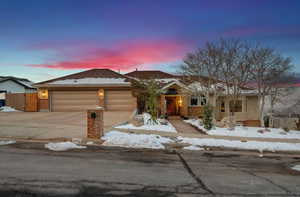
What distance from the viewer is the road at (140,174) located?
3359 mm

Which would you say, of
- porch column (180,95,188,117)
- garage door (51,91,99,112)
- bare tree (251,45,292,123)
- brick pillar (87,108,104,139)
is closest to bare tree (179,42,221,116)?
porch column (180,95,188,117)

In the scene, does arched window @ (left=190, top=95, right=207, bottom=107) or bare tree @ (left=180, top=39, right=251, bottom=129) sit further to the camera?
arched window @ (left=190, top=95, right=207, bottom=107)

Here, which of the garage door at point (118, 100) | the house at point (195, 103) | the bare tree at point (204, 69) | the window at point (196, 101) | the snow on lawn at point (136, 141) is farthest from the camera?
the window at point (196, 101)

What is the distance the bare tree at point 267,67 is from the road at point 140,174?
9808 millimetres

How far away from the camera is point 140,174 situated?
420 cm

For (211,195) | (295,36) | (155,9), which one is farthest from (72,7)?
(295,36)

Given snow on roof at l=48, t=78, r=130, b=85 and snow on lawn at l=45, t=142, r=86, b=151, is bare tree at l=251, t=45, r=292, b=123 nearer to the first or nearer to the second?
snow on roof at l=48, t=78, r=130, b=85

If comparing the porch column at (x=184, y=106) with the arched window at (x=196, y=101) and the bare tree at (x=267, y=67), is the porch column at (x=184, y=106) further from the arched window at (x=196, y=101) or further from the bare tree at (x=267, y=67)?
the bare tree at (x=267, y=67)

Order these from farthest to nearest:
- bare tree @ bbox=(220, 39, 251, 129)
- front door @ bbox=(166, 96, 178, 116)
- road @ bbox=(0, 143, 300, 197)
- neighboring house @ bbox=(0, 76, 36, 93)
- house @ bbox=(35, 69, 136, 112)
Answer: neighboring house @ bbox=(0, 76, 36, 93), front door @ bbox=(166, 96, 178, 116), house @ bbox=(35, 69, 136, 112), bare tree @ bbox=(220, 39, 251, 129), road @ bbox=(0, 143, 300, 197)

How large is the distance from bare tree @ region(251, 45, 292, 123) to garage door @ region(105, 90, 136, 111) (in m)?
11.3

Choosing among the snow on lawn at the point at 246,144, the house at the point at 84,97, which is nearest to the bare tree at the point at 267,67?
the snow on lawn at the point at 246,144

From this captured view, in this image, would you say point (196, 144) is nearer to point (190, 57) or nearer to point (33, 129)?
point (33, 129)

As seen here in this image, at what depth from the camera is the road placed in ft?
11.0

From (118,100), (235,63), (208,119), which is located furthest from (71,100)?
(235,63)
